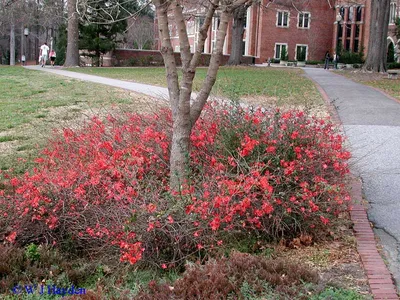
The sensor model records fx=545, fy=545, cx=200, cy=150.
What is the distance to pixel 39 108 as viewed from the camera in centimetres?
1392

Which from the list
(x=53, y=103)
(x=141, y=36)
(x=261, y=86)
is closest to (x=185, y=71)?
(x=53, y=103)

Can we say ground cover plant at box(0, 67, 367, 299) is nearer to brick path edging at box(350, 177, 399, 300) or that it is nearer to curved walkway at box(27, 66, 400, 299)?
brick path edging at box(350, 177, 399, 300)

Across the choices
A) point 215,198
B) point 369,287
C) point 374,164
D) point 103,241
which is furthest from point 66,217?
point 374,164

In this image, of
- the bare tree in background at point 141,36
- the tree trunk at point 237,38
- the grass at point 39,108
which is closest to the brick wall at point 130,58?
the tree trunk at point 237,38

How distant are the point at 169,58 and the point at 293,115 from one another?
5.21 ft

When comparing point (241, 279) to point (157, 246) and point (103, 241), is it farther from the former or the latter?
point (103, 241)

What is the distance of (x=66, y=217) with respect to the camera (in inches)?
212

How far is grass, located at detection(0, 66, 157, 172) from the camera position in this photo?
9604mm

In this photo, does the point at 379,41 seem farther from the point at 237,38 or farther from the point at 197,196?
the point at 197,196

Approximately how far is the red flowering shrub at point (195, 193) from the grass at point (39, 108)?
284cm

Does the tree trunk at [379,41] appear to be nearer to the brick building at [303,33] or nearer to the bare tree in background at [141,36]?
the brick building at [303,33]

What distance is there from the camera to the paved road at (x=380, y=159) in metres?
5.42

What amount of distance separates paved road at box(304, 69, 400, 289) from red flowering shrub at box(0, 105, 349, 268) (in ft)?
1.94

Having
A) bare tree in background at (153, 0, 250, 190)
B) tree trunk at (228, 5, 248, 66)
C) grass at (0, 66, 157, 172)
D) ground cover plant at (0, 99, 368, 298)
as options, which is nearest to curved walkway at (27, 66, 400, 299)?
ground cover plant at (0, 99, 368, 298)
